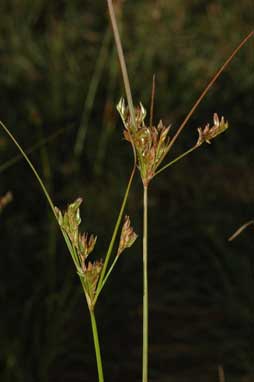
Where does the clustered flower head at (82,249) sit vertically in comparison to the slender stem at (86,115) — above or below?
above

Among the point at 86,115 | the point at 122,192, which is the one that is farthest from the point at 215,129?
the point at 86,115

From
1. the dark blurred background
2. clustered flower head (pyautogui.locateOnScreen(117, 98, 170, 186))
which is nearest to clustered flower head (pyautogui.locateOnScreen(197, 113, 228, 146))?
clustered flower head (pyautogui.locateOnScreen(117, 98, 170, 186))

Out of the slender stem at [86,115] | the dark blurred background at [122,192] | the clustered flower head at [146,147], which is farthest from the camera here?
the slender stem at [86,115]

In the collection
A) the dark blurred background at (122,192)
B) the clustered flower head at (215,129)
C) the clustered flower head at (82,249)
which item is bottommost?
the dark blurred background at (122,192)

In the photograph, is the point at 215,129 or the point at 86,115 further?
the point at 86,115

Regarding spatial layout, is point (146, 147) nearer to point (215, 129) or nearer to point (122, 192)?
point (215, 129)

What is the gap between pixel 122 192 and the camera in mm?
2961

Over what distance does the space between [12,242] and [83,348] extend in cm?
53

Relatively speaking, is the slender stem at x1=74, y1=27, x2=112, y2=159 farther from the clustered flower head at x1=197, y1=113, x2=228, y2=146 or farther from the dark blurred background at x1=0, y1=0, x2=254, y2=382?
the clustered flower head at x1=197, y1=113, x2=228, y2=146

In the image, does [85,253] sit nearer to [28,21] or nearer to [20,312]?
[20,312]

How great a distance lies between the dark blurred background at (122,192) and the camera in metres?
2.26

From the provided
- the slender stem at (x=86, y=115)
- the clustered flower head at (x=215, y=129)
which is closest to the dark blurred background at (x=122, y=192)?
the slender stem at (x=86, y=115)

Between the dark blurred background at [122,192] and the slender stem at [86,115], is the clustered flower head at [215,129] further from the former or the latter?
the slender stem at [86,115]

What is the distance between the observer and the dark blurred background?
7.42ft
